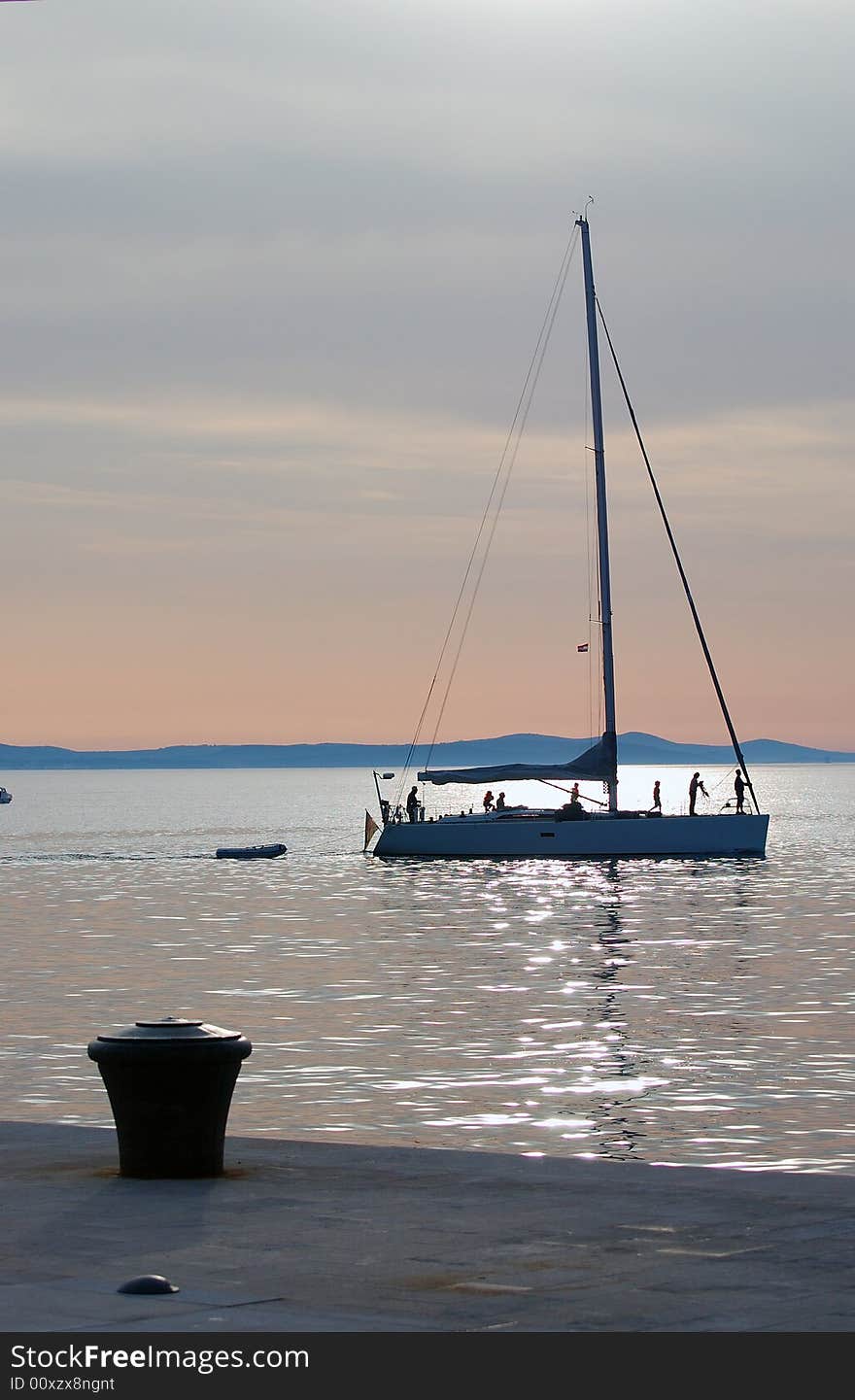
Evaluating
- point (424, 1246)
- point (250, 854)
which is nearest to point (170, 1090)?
point (424, 1246)

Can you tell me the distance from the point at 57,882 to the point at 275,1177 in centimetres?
7716

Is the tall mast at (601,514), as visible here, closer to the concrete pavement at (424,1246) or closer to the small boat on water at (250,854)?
the small boat on water at (250,854)

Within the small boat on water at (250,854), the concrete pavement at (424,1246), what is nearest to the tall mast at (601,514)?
the small boat on water at (250,854)

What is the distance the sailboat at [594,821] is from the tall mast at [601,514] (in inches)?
1.5

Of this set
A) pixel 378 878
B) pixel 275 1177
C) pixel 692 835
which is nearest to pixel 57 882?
pixel 378 878

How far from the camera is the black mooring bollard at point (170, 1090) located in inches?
522

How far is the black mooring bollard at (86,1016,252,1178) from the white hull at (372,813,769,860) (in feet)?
231

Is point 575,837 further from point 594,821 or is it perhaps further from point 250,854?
point 250,854

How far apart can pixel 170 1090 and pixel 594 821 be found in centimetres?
7137

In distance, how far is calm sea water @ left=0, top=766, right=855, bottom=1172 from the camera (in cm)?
2211

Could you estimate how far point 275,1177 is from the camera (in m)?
13.7

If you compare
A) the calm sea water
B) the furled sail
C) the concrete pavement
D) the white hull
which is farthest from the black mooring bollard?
the white hull

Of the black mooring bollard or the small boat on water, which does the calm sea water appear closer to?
the black mooring bollard
